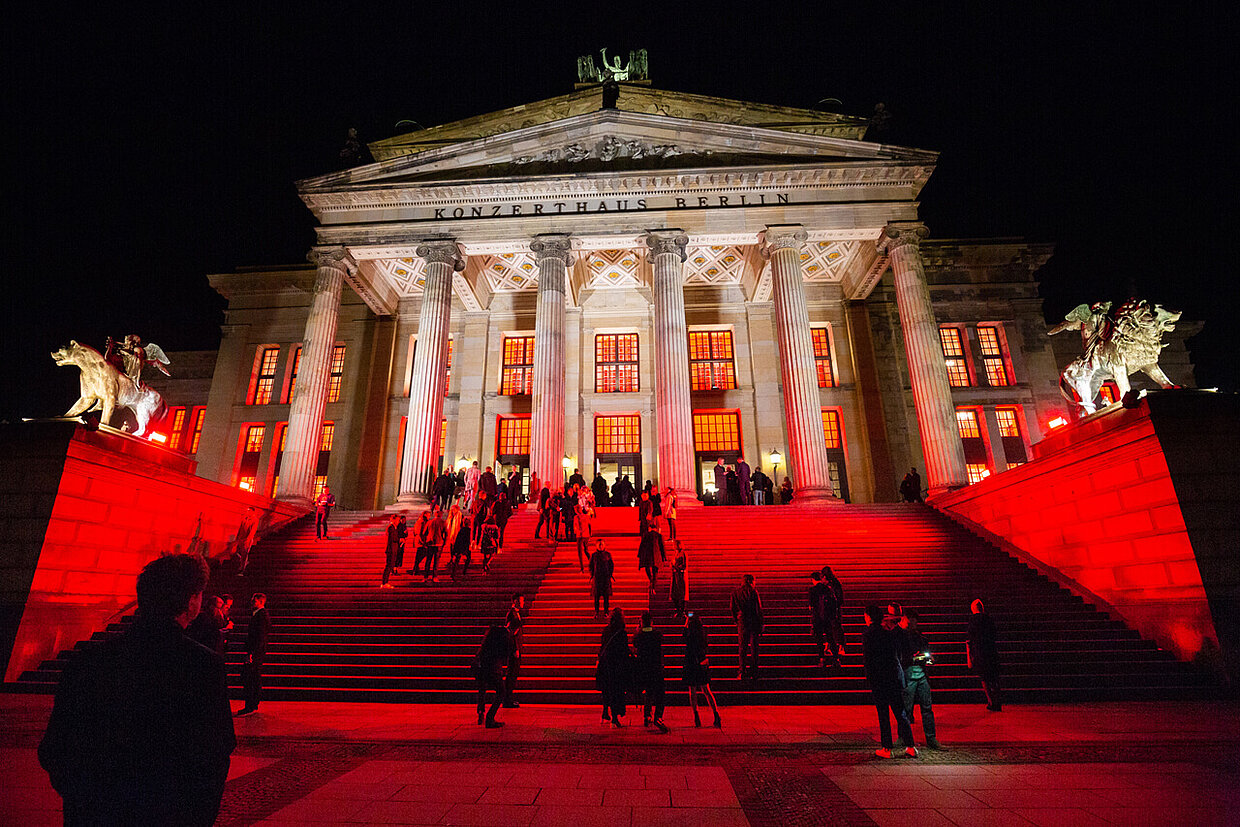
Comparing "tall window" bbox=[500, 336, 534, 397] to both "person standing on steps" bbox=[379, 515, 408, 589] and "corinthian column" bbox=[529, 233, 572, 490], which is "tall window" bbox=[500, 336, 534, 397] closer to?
"corinthian column" bbox=[529, 233, 572, 490]

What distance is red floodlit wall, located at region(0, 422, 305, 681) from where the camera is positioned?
391 inches

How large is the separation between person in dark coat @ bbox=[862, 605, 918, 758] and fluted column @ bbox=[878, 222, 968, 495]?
14.8 m

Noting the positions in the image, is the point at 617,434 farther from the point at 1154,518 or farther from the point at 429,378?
the point at 1154,518

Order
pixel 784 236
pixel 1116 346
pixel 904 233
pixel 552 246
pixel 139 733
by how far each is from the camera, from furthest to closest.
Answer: pixel 552 246 < pixel 784 236 < pixel 904 233 < pixel 1116 346 < pixel 139 733

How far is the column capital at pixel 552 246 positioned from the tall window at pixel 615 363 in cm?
630

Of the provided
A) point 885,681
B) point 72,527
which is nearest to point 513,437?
point 72,527

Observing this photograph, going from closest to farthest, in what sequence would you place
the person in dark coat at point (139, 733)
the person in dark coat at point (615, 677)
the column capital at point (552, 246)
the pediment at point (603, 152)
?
the person in dark coat at point (139, 733) < the person in dark coat at point (615, 677) < the column capital at point (552, 246) < the pediment at point (603, 152)

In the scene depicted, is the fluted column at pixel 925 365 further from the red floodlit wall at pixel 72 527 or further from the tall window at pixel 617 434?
the red floodlit wall at pixel 72 527

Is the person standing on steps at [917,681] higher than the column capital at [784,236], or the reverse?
the column capital at [784,236]

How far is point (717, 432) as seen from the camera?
85.5 feet

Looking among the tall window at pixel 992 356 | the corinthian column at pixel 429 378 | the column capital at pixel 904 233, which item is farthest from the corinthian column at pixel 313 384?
the tall window at pixel 992 356

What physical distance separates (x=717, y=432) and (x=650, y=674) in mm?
19851

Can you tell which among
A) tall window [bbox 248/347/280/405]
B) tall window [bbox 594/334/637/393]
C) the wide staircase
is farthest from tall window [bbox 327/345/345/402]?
the wide staircase

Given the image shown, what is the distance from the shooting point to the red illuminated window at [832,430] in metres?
25.7
